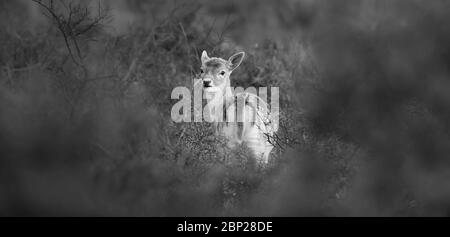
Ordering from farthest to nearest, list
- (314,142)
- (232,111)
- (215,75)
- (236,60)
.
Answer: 1. (236,60)
2. (215,75)
3. (232,111)
4. (314,142)

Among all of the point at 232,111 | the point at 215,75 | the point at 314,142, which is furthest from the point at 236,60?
the point at 314,142

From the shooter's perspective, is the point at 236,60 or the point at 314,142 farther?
the point at 236,60

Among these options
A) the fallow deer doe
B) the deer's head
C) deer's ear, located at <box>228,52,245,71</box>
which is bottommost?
the fallow deer doe

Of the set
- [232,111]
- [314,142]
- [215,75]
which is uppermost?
[215,75]

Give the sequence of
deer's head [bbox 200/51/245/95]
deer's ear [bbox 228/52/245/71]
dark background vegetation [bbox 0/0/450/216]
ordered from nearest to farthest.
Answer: dark background vegetation [bbox 0/0/450/216], deer's head [bbox 200/51/245/95], deer's ear [bbox 228/52/245/71]

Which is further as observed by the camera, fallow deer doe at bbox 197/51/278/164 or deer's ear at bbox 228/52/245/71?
deer's ear at bbox 228/52/245/71

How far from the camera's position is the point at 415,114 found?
14.3 ft

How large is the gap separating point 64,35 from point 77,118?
8.09 feet

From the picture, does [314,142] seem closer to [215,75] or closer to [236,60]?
[215,75]

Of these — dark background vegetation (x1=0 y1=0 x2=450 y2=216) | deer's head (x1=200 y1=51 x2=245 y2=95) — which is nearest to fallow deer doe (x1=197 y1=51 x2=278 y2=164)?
deer's head (x1=200 y1=51 x2=245 y2=95)

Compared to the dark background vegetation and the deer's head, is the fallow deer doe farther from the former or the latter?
the dark background vegetation
